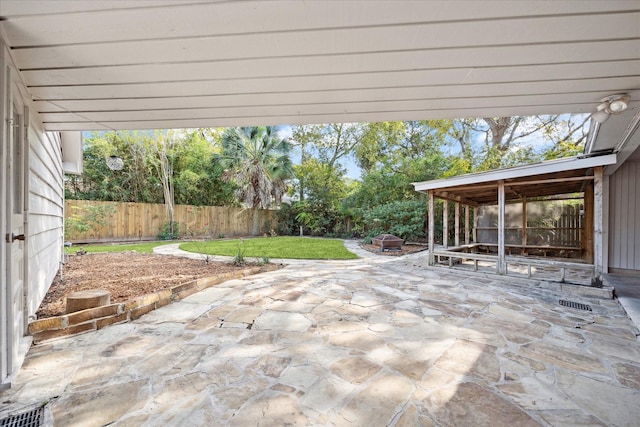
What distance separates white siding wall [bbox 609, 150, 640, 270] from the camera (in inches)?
209

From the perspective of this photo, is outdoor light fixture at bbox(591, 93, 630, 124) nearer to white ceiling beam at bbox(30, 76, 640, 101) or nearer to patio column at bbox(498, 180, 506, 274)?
white ceiling beam at bbox(30, 76, 640, 101)

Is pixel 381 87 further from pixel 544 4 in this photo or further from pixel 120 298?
pixel 120 298

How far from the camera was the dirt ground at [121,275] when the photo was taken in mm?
3522

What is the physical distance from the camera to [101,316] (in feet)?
9.30

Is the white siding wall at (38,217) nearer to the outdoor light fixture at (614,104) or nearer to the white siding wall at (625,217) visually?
the outdoor light fixture at (614,104)

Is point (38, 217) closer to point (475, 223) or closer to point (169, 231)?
point (169, 231)

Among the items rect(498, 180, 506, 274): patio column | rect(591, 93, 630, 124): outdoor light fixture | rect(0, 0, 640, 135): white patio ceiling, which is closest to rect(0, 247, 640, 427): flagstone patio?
rect(498, 180, 506, 274): patio column

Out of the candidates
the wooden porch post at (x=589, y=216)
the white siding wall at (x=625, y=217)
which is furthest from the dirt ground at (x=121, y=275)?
the wooden porch post at (x=589, y=216)

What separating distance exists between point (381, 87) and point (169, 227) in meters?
12.5

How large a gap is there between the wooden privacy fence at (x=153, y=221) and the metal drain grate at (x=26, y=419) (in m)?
10.0

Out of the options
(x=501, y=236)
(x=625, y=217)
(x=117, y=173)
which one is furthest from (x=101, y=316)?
(x=117, y=173)

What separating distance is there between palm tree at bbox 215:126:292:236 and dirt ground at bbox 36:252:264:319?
725 centimetres

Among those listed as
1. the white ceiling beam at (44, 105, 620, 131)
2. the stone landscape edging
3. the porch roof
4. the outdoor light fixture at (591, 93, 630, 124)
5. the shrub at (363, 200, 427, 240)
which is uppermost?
the white ceiling beam at (44, 105, 620, 131)

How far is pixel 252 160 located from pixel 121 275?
9412mm
